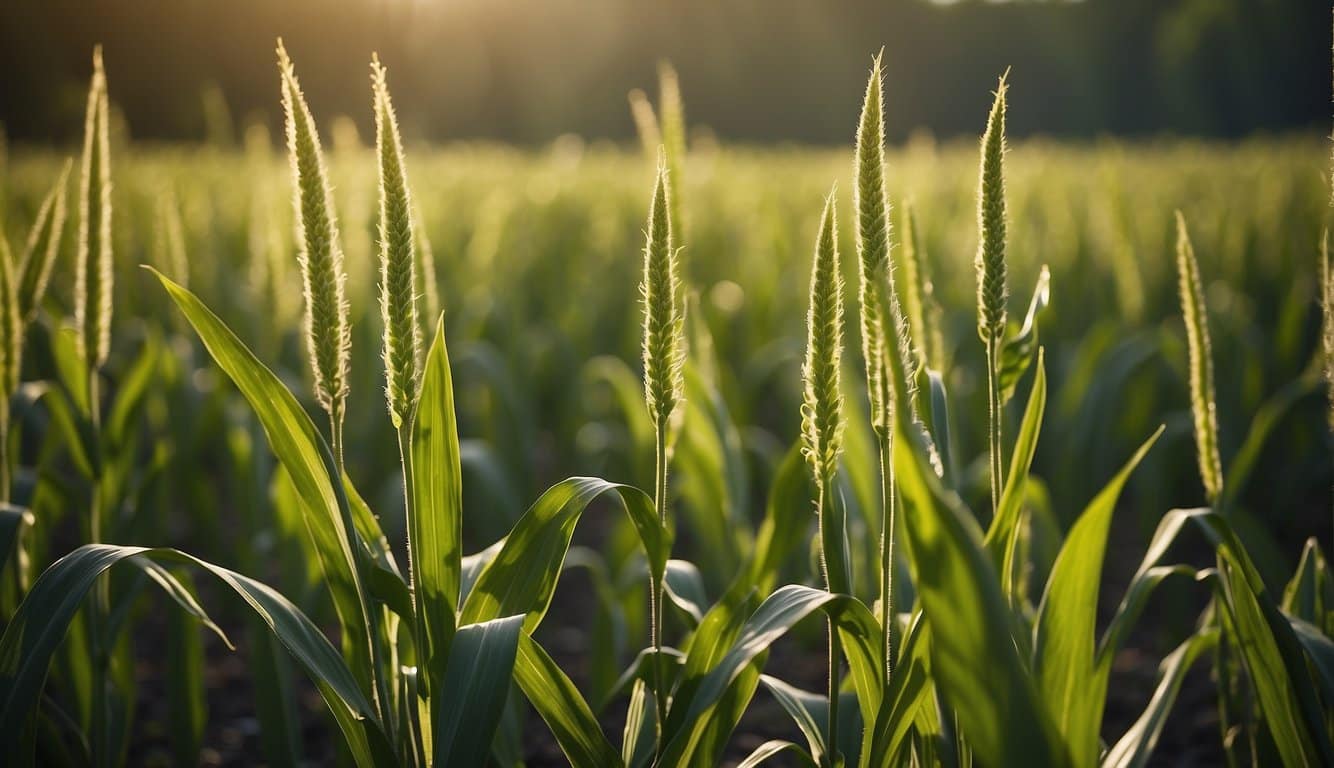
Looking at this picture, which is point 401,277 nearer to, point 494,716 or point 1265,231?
point 494,716

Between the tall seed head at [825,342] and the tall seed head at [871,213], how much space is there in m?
0.03

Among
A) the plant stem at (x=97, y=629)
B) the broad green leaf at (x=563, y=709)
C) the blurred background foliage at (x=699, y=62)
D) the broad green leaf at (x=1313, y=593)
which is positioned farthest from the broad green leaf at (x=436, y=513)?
the blurred background foliage at (x=699, y=62)

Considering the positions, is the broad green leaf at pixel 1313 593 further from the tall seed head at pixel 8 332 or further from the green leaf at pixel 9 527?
the tall seed head at pixel 8 332

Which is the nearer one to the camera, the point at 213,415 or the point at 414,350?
the point at 414,350

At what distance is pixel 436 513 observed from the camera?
122 centimetres

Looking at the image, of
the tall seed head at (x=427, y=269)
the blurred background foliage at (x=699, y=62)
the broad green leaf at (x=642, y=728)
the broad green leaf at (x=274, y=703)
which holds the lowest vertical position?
the broad green leaf at (x=274, y=703)

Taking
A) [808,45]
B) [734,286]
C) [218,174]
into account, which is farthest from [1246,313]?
[808,45]

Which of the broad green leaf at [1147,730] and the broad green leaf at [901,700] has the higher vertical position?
the broad green leaf at [901,700]

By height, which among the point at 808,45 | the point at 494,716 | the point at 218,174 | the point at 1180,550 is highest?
the point at 808,45

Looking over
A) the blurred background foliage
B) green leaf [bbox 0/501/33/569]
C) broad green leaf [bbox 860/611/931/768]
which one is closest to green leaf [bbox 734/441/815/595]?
broad green leaf [bbox 860/611/931/768]

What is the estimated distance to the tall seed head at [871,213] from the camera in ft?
3.27

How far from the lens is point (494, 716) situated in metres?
1.11

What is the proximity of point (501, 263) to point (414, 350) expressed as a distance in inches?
166

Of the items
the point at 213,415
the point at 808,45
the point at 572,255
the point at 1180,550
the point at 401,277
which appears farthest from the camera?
the point at 808,45
